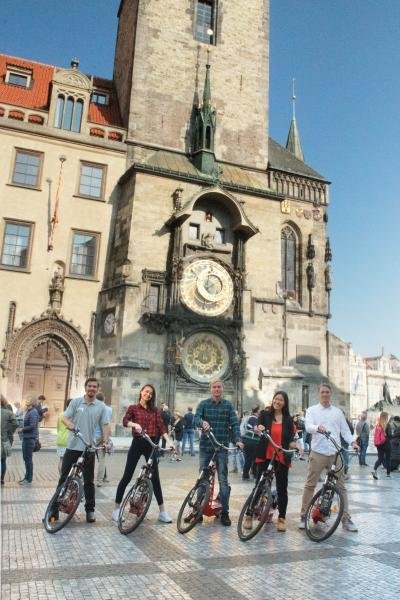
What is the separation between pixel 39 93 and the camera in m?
25.1

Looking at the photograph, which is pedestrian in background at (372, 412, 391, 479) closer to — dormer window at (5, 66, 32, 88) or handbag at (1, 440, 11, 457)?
handbag at (1, 440, 11, 457)

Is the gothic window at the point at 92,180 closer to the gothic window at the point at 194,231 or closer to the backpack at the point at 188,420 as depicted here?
the gothic window at the point at 194,231

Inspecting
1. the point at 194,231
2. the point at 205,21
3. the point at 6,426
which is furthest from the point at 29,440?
the point at 205,21

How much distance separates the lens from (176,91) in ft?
82.1

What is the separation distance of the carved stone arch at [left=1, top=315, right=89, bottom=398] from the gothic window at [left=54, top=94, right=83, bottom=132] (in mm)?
8704

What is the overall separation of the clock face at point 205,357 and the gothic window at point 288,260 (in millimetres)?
6479

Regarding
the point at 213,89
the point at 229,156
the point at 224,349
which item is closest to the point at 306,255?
the point at 229,156

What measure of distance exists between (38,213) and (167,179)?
564cm

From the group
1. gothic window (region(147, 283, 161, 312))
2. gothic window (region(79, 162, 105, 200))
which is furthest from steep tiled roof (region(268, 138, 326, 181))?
gothic window (region(147, 283, 161, 312))

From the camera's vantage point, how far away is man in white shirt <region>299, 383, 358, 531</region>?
22.8 feet

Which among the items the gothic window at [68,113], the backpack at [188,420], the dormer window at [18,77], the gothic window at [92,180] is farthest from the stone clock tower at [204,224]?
the dormer window at [18,77]

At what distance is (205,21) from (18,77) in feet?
32.5

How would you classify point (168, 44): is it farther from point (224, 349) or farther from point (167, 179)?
point (224, 349)

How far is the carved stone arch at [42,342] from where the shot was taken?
66.1ft
